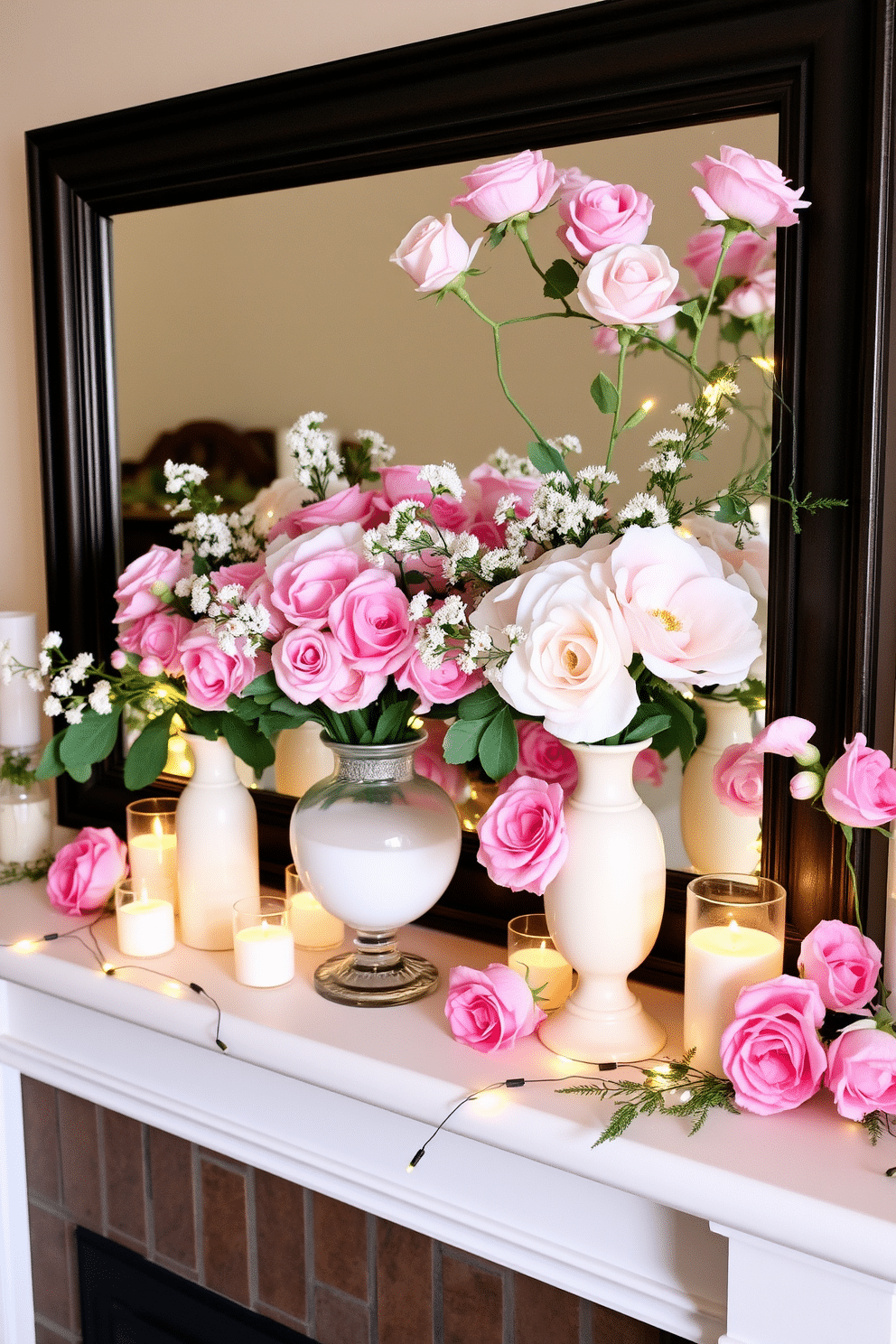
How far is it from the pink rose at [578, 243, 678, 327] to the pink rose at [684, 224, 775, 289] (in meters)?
0.13

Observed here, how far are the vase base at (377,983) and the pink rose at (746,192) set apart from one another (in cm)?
78

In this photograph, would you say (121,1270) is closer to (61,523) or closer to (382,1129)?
(382,1129)

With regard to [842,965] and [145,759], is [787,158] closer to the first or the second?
[842,965]

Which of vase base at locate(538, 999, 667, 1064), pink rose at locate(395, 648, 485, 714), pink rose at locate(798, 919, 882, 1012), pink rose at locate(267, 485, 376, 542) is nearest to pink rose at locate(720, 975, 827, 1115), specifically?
pink rose at locate(798, 919, 882, 1012)

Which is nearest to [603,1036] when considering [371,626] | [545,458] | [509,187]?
[371,626]

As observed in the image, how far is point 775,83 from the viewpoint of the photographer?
0.99 metres

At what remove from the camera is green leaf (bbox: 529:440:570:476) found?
1029 mm

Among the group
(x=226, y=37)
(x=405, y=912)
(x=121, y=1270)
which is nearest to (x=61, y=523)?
(x=226, y=37)

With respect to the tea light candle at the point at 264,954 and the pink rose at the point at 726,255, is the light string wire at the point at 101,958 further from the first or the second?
the pink rose at the point at 726,255

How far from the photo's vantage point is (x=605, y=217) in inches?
37.2

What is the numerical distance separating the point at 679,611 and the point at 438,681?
0.23 meters

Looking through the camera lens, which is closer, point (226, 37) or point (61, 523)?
point (226, 37)

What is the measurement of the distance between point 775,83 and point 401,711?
66cm

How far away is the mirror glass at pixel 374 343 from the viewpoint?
1077 mm
